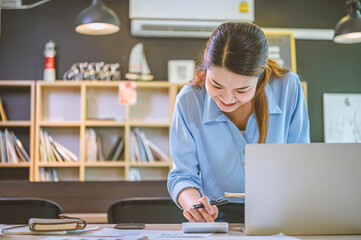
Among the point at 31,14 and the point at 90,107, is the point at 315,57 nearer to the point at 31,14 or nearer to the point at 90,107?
the point at 90,107

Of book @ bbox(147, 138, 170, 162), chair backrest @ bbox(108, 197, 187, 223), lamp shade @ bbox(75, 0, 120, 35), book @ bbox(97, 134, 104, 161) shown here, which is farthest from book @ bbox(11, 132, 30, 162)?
chair backrest @ bbox(108, 197, 187, 223)

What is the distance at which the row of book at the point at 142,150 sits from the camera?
479 centimetres

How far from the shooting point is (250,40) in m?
1.50

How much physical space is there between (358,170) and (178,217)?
139 cm

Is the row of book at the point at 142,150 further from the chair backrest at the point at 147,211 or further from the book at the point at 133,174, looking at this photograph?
the chair backrest at the point at 147,211

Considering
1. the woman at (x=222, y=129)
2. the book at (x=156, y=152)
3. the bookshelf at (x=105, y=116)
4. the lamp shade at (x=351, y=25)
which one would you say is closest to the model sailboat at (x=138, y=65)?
the bookshelf at (x=105, y=116)

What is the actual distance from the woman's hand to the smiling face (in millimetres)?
350

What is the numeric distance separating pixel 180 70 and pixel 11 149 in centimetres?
189

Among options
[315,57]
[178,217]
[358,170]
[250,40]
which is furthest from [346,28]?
[358,170]

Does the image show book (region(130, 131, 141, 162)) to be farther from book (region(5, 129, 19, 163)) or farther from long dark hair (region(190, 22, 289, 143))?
long dark hair (region(190, 22, 289, 143))

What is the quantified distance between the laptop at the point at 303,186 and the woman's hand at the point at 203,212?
0.17m

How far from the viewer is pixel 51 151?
473cm

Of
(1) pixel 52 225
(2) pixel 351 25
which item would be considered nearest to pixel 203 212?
(1) pixel 52 225

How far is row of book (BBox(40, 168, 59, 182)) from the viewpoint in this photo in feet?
15.7
